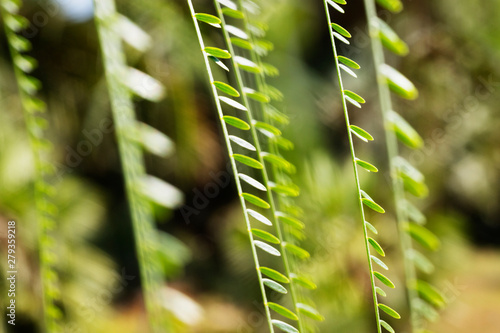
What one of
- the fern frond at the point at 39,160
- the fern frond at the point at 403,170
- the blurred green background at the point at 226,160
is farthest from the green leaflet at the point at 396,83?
the blurred green background at the point at 226,160

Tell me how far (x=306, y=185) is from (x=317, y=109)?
0.27m

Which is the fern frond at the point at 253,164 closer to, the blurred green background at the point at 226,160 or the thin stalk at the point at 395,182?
the thin stalk at the point at 395,182

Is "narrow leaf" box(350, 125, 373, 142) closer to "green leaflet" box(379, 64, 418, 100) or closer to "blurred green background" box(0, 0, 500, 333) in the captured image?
"green leaflet" box(379, 64, 418, 100)

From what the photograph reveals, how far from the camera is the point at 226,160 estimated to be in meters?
1.50

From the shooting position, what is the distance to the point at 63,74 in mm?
1350

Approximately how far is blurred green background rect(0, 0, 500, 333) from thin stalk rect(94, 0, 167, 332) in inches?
29.3

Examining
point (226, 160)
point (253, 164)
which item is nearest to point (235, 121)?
point (253, 164)

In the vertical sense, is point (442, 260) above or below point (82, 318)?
above

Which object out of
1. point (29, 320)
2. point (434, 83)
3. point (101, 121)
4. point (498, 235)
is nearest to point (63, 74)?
point (101, 121)

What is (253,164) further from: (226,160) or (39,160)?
(226,160)

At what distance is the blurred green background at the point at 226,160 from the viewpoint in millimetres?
1143

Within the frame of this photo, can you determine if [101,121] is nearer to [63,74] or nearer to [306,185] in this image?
[63,74]

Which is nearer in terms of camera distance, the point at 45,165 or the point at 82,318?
the point at 45,165

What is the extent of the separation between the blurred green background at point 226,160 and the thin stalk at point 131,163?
74cm
